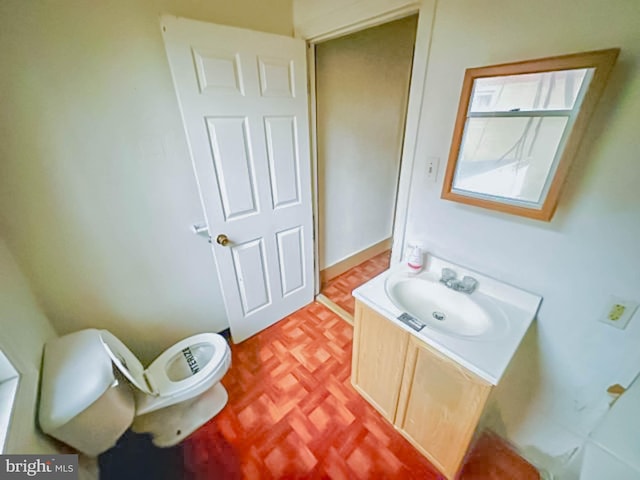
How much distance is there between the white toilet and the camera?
811 mm

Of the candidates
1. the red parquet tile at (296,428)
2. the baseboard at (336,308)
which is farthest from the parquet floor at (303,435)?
the baseboard at (336,308)

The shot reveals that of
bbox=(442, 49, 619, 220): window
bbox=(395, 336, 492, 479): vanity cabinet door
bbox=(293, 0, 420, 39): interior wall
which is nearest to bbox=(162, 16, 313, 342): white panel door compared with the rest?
bbox=(293, 0, 420, 39): interior wall

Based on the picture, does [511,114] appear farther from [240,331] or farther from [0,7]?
[240,331]

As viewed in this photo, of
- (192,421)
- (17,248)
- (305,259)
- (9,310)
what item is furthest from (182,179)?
(192,421)

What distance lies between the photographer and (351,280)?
94.6 inches

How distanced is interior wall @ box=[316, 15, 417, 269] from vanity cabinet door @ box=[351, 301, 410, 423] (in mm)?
1104

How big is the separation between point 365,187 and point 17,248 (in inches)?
85.1

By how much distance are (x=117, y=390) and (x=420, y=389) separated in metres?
1.19

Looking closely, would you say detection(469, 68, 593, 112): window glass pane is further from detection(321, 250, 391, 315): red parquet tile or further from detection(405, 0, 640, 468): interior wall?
detection(321, 250, 391, 315): red parquet tile

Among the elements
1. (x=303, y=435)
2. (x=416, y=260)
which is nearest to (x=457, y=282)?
(x=416, y=260)

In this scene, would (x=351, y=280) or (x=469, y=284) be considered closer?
(x=469, y=284)

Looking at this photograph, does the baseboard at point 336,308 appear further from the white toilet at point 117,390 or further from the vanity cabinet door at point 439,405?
the white toilet at point 117,390

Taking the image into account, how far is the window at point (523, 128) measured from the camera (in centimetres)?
69

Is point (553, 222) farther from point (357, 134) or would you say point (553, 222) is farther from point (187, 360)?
point (187, 360)
